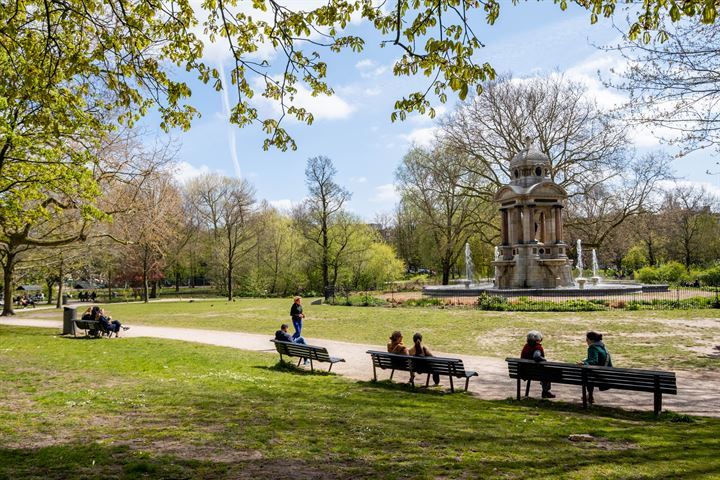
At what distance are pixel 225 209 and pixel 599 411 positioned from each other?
47.7m

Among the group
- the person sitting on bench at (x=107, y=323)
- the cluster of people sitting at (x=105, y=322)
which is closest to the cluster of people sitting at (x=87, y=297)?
the cluster of people sitting at (x=105, y=322)

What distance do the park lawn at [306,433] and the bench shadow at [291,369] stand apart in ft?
4.14

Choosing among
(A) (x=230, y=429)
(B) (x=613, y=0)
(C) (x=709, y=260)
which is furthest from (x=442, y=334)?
(C) (x=709, y=260)

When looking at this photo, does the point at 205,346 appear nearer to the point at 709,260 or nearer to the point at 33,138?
the point at 33,138

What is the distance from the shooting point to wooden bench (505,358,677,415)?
784 centimetres

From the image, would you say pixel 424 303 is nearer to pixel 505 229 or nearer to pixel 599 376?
pixel 505 229

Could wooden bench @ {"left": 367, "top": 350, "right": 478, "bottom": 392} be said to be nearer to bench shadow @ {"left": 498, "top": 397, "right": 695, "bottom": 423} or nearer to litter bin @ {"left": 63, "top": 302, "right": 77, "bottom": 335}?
bench shadow @ {"left": 498, "top": 397, "right": 695, "bottom": 423}

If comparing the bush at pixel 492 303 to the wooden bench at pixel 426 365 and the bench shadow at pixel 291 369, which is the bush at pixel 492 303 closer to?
the bench shadow at pixel 291 369

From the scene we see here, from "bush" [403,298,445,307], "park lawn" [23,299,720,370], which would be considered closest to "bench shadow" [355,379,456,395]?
"park lawn" [23,299,720,370]

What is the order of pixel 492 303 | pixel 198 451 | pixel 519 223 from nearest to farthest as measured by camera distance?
pixel 198 451
pixel 492 303
pixel 519 223

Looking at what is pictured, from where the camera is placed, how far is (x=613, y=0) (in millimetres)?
5820

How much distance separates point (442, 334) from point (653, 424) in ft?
36.3

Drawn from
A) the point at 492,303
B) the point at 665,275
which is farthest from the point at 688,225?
the point at 492,303

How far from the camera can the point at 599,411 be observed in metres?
8.30
